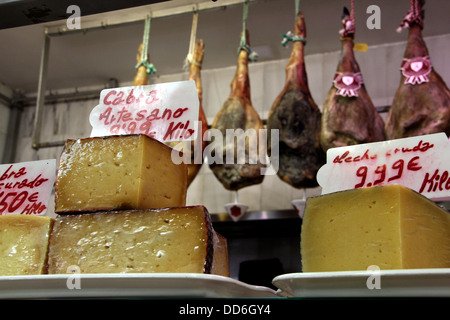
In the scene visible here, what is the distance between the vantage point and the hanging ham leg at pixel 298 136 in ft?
9.73

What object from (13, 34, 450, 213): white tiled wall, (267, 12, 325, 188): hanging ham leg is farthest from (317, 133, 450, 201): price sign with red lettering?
(13, 34, 450, 213): white tiled wall

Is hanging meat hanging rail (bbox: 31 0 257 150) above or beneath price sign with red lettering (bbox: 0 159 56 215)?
above

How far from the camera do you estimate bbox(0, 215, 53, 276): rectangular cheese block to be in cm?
142

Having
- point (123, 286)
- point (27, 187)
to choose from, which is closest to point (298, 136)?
point (27, 187)

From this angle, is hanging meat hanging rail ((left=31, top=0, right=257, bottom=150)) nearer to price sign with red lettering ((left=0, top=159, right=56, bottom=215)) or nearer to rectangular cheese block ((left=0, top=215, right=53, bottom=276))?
price sign with red lettering ((left=0, top=159, right=56, bottom=215))

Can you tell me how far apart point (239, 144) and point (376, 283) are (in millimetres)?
2154

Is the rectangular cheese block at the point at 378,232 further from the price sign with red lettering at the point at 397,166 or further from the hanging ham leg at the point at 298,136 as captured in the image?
the hanging ham leg at the point at 298,136

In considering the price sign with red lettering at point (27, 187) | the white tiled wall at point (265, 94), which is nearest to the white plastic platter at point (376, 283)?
the price sign with red lettering at point (27, 187)

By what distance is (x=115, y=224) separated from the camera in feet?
4.57

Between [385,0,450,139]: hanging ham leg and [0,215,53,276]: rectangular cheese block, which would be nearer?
[0,215,53,276]: rectangular cheese block

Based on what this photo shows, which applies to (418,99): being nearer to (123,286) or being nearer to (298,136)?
(298,136)

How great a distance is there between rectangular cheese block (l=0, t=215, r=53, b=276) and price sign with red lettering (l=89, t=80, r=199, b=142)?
39cm
